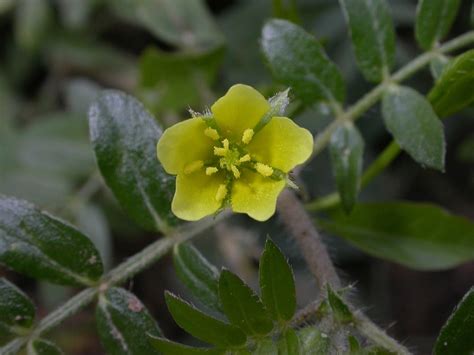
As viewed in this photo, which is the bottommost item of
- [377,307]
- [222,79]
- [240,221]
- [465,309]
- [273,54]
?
[377,307]

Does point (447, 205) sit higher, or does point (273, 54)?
point (273, 54)

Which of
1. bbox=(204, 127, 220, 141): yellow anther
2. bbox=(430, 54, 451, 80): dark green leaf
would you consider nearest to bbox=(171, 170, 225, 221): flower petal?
bbox=(204, 127, 220, 141): yellow anther

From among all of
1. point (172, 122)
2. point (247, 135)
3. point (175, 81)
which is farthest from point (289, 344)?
point (172, 122)

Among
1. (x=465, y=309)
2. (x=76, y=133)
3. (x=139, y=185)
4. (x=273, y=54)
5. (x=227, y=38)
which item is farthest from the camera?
(x=227, y=38)

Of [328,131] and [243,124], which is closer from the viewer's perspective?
[243,124]

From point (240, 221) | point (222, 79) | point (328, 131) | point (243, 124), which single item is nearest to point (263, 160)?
point (243, 124)

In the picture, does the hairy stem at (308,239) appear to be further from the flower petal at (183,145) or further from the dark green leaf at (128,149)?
the flower petal at (183,145)

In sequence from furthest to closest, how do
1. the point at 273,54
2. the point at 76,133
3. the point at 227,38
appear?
1. the point at 227,38
2. the point at 76,133
3. the point at 273,54

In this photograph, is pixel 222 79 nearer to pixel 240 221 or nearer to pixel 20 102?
pixel 240 221
